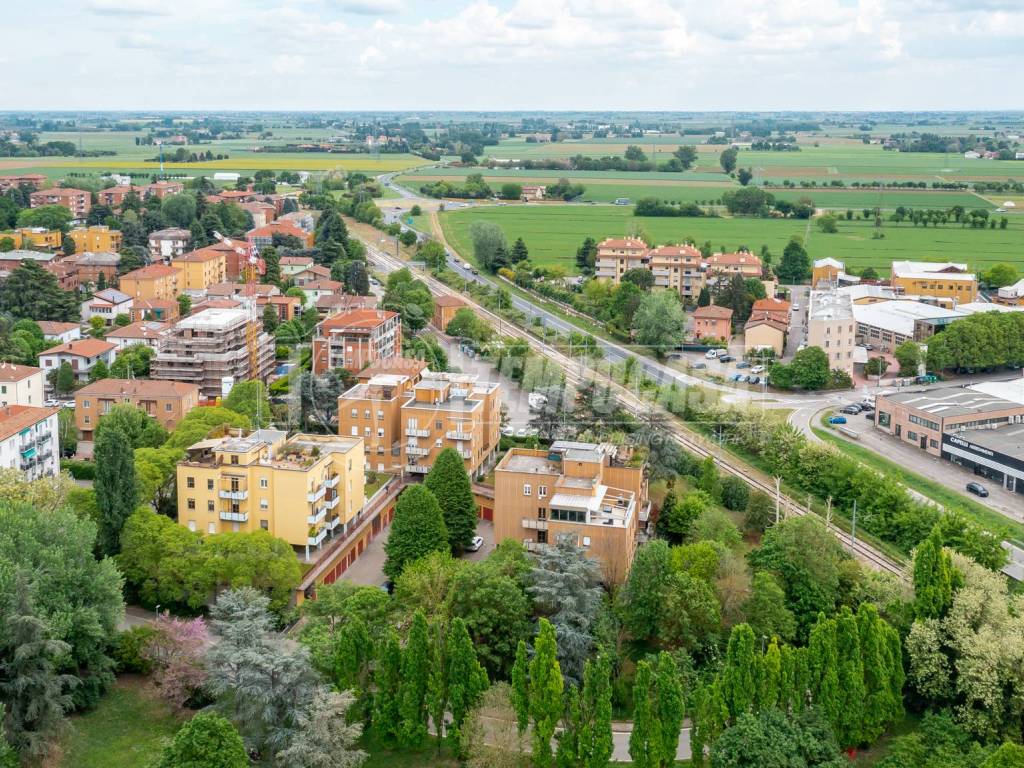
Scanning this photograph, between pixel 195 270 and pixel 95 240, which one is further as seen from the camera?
pixel 95 240

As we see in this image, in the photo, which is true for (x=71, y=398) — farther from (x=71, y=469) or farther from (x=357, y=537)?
(x=357, y=537)

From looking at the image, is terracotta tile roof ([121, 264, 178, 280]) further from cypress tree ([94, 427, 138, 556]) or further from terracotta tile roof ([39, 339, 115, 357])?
cypress tree ([94, 427, 138, 556])

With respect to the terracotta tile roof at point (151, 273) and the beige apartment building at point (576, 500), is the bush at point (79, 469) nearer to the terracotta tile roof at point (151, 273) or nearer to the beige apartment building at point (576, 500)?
the beige apartment building at point (576, 500)

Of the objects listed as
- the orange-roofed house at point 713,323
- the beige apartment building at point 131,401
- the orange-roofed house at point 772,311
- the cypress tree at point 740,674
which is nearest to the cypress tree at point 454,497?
the cypress tree at point 740,674

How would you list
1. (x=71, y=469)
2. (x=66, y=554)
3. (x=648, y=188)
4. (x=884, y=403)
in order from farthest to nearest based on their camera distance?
1. (x=648, y=188)
2. (x=884, y=403)
3. (x=71, y=469)
4. (x=66, y=554)

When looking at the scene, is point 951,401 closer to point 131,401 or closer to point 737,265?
point 737,265

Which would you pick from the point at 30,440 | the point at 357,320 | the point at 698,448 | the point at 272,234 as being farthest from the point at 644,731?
the point at 272,234

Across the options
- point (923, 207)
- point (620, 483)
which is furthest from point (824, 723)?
point (923, 207)

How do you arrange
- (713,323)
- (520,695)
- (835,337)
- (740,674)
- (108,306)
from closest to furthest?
(520,695) < (740,674) < (835,337) < (108,306) < (713,323)
